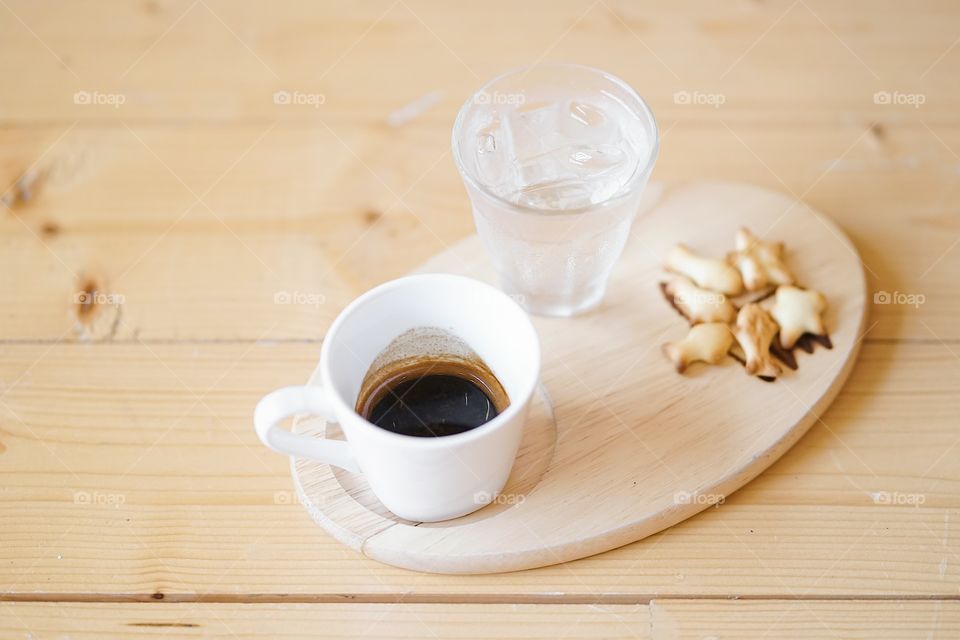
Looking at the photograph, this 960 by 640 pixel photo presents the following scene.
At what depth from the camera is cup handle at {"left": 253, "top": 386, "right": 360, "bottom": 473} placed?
0.56 m

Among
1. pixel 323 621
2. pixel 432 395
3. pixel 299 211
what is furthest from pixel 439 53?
pixel 323 621

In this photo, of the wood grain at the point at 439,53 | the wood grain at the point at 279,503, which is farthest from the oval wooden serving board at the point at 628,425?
the wood grain at the point at 439,53

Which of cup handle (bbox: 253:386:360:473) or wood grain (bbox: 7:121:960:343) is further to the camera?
wood grain (bbox: 7:121:960:343)

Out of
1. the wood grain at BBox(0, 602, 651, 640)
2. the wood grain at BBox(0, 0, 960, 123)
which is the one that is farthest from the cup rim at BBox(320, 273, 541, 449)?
the wood grain at BBox(0, 0, 960, 123)

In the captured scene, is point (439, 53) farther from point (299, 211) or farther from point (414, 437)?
point (414, 437)

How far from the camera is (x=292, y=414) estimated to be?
22.2 inches

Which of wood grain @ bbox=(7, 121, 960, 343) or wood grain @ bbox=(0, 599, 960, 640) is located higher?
wood grain @ bbox=(7, 121, 960, 343)

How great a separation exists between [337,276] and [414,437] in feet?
0.89

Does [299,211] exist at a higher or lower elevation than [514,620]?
higher

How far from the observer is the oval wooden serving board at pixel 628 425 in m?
0.64

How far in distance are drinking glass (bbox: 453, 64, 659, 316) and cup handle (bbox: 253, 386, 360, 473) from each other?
7.7 inches

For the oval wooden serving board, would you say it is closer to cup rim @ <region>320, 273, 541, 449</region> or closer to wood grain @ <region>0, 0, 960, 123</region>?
cup rim @ <region>320, 273, 541, 449</region>

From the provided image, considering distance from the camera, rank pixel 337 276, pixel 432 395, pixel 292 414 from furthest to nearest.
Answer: pixel 337 276
pixel 432 395
pixel 292 414

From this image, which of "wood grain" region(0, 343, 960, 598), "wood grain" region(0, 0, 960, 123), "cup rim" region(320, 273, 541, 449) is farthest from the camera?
"wood grain" region(0, 0, 960, 123)
